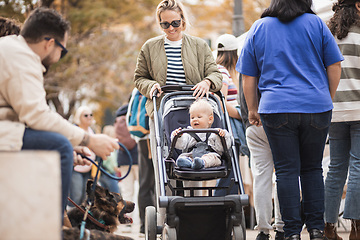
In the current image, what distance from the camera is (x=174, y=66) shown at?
459 centimetres

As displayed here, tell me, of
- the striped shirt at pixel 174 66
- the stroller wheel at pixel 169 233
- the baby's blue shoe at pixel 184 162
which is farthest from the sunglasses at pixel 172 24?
the stroller wheel at pixel 169 233

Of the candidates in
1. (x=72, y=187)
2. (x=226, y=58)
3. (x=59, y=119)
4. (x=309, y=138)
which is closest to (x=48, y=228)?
(x=59, y=119)

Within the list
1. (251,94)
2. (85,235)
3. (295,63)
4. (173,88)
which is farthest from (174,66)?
(85,235)

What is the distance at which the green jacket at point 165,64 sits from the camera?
179 inches

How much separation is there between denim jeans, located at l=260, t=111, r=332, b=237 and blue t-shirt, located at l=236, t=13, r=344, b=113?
0.28 ft

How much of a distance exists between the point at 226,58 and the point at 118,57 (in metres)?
15.8

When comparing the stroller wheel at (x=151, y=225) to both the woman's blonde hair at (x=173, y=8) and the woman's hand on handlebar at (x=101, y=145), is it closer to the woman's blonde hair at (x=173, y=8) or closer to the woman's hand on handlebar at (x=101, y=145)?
the woman's hand on handlebar at (x=101, y=145)

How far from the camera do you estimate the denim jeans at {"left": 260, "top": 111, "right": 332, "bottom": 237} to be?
3.56 metres

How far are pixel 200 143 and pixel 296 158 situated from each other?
34.3 inches

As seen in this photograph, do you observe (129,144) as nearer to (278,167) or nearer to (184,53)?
(184,53)

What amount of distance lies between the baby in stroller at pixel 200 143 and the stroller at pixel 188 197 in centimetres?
6

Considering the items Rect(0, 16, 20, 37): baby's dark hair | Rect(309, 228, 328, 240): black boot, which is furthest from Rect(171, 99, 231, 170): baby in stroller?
Rect(0, 16, 20, 37): baby's dark hair

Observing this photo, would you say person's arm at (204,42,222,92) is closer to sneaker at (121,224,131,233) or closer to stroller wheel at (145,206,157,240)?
stroller wheel at (145,206,157,240)

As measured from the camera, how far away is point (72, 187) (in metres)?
7.44
